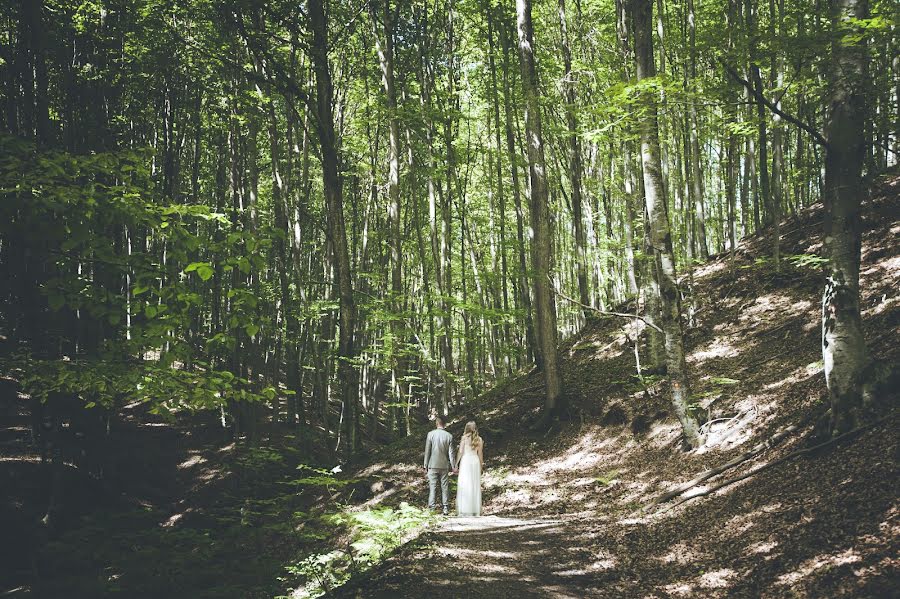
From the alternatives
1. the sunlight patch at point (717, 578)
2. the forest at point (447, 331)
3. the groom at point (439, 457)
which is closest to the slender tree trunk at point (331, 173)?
the forest at point (447, 331)

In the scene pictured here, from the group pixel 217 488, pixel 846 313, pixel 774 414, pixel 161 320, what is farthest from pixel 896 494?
pixel 217 488

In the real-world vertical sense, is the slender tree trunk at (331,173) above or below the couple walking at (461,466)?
above

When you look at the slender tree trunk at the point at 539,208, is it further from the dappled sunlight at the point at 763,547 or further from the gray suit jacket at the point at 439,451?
the dappled sunlight at the point at 763,547

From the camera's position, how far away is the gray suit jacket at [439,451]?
979 centimetres

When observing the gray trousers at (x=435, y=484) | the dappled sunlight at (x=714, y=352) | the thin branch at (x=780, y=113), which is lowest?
the gray trousers at (x=435, y=484)

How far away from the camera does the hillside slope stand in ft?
14.4

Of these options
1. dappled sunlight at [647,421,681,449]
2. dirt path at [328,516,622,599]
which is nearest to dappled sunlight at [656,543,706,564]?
dirt path at [328,516,622,599]

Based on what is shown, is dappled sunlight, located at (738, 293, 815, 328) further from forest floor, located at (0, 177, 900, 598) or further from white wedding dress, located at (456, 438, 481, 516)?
Result: white wedding dress, located at (456, 438, 481, 516)

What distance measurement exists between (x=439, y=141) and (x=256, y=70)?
7382 millimetres

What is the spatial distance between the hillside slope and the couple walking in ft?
2.54

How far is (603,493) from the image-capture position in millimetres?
9242

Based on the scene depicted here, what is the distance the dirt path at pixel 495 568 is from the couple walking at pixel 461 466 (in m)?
2.23

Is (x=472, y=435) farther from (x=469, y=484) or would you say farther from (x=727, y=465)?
(x=727, y=465)

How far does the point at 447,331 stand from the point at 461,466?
21.4ft
